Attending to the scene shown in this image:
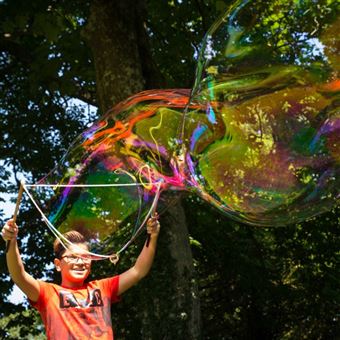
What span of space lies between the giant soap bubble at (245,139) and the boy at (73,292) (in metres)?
0.53

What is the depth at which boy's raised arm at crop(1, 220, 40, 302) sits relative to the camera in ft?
9.57

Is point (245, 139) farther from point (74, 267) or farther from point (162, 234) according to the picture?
point (162, 234)

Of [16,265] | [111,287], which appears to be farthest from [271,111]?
[16,265]

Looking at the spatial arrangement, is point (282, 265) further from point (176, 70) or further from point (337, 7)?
point (337, 7)

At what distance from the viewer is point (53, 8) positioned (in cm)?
753

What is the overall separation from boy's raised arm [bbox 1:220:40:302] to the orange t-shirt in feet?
0.15

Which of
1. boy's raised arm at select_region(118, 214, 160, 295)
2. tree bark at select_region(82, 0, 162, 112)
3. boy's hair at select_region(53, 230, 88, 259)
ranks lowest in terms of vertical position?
boy's raised arm at select_region(118, 214, 160, 295)

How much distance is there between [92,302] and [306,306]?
1077 cm

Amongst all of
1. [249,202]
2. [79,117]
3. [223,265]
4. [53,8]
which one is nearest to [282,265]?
[223,265]

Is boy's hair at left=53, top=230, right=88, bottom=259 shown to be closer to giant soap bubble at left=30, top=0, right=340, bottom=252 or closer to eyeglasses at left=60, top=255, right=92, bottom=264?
eyeglasses at left=60, top=255, right=92, bottom=264

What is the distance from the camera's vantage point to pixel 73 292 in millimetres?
3203

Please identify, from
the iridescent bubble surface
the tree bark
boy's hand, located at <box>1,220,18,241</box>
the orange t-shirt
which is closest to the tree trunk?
the tree bark

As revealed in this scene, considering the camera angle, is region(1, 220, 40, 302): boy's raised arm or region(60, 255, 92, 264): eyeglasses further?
region(60, 255, 92, 264): eyeglasses

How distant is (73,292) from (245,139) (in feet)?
3.93
